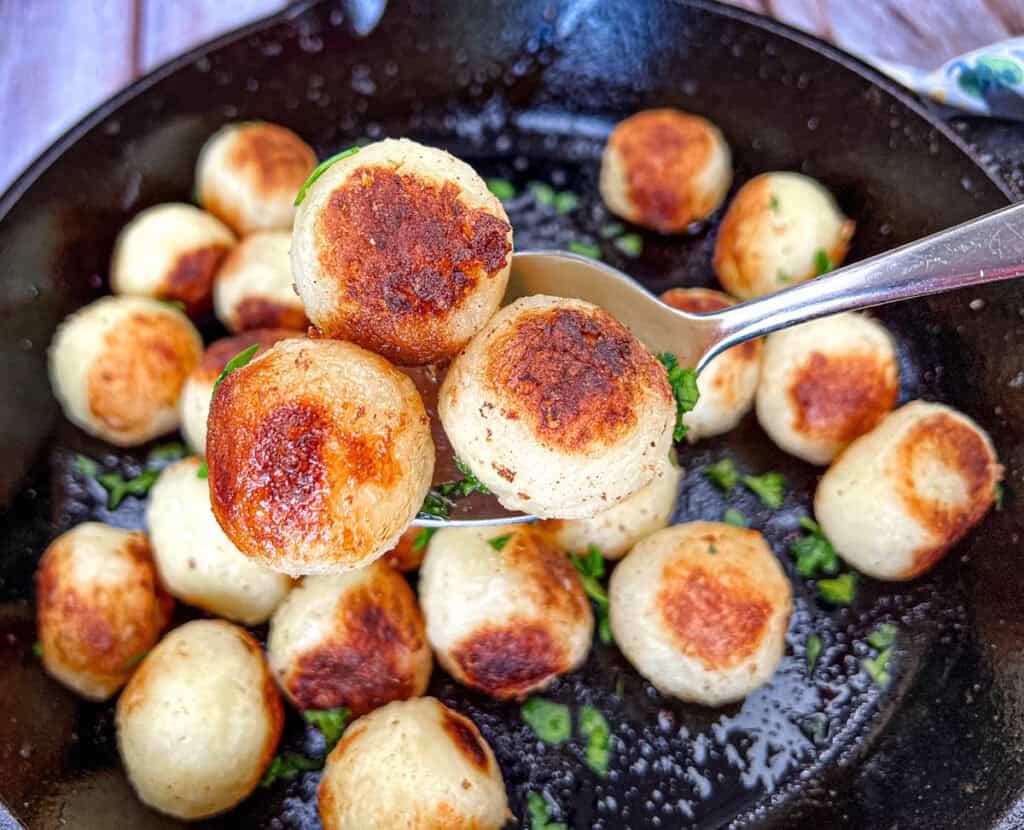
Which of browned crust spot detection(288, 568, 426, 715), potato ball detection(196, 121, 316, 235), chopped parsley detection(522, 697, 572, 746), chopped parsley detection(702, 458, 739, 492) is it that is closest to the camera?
browned crust spot detection(288, 568, 426, 715)

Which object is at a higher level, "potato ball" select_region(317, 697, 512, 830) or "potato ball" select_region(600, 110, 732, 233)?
"potato ball" select_region(600, 110, 732, 233)

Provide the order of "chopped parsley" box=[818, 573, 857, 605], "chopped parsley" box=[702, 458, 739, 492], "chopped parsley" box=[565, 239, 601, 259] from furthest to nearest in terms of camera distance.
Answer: "chopped parsley" box=[565, 239, 601, 259], "chopped parsley" box=[702, 458, 739, 492], "chopped parsley" box=[818, 573, 857, 605]

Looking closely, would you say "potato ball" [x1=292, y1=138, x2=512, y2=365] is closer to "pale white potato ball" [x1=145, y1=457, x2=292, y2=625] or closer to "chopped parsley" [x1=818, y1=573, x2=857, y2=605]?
"pale white potato ball" [x1=145, y1=457, x2=292, y2=625]

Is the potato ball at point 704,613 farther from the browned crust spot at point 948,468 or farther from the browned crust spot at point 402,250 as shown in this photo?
the browned crust spot at point 402,250

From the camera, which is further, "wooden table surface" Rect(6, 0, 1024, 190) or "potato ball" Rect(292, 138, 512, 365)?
"wooden table surface" Rect(6, 0, 1024, 190)

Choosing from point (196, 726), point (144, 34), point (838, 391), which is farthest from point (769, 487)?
point (144, 34)

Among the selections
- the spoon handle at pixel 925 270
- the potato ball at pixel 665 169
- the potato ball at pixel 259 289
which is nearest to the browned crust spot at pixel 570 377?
the spoon handle at pixel 925 270

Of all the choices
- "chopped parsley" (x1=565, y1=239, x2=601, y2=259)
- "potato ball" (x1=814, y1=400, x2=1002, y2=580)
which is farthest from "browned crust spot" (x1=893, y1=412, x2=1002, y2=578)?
"chopped parsley" (x1=565, y1=239, x2=601, y2=259)

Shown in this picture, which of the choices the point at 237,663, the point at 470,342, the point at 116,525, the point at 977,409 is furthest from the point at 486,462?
the point at 977,409
